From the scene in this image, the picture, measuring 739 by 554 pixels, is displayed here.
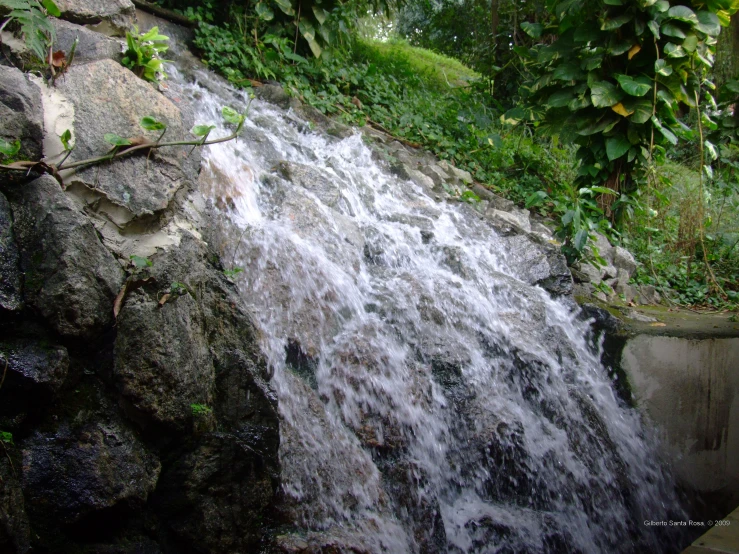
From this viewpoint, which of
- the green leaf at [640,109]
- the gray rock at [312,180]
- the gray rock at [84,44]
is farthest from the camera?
the green leaf at [640,109]

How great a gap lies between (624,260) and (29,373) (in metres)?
5.53

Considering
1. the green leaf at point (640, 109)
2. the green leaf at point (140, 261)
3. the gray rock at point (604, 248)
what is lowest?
the gray rock at point (604, 248)

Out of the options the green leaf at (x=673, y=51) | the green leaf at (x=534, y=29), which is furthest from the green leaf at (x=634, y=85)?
the green leaf at (x=534, y=29)

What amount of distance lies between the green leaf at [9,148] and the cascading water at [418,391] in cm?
147

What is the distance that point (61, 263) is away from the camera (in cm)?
211

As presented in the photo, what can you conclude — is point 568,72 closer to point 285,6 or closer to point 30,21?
point 285,6

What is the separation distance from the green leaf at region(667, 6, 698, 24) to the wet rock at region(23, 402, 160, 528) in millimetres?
5461

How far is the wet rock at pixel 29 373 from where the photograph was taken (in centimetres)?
190

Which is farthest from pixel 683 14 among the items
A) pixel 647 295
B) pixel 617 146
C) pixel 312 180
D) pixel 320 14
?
pixel 320 14

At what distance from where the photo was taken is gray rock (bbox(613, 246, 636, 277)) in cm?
577

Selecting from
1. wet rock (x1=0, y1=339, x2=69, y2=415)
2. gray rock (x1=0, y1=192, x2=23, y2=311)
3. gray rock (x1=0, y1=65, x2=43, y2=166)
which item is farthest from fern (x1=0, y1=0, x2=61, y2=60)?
wet rock (x1=0, y1=339, x2=69, y2=415)

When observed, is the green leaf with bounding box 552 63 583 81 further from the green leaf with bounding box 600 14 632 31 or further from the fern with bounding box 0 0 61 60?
the fern with bounding box 0 0 61 60

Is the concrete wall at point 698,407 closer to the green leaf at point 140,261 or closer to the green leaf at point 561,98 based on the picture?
the green leaf at point 561,98

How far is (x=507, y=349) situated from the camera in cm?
400
